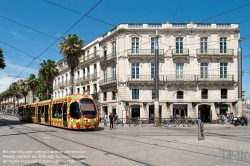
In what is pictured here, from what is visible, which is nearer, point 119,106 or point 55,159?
point 55,159

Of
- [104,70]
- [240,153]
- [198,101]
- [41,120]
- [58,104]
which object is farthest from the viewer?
[104,70]

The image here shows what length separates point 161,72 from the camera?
35.6 meters

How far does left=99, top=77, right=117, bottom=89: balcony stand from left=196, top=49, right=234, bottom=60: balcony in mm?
12353

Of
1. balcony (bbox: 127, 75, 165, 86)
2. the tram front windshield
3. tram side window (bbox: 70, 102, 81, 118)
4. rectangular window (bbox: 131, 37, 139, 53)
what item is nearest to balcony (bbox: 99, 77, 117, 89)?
balcony (bbox: 127, 75, 165, 86)

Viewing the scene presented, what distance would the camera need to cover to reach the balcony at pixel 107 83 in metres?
36.5

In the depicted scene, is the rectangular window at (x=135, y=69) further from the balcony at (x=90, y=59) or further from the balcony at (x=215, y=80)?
the balcony at (x=215, y=80)

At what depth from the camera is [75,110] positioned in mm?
19688

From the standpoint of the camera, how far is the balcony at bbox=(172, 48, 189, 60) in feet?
115

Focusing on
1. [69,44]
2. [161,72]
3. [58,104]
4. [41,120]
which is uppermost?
[69,44]

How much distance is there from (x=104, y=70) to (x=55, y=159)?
31.7 meters

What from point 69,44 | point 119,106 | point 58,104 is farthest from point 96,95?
point 58,104

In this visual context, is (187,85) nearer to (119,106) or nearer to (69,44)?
(119,106)

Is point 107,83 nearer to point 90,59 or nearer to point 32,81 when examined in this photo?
point 90,59

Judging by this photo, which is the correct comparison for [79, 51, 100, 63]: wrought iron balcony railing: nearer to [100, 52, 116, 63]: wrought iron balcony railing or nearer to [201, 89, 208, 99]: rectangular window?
[100, 52, 116, 63]: wrought iron balcony railing
